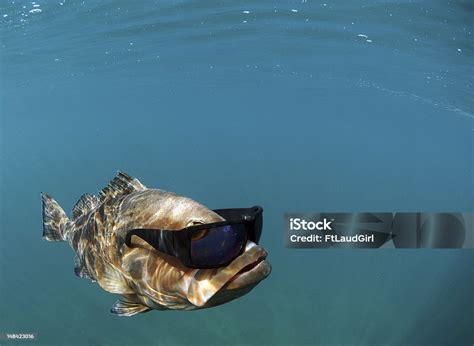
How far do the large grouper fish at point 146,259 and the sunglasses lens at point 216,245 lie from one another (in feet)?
0.22

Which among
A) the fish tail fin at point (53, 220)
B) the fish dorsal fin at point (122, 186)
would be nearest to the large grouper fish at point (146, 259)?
the fish dorsal fin at point (122, 186)

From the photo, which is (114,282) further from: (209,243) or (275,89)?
(275,89)

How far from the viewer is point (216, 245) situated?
3.56 meters

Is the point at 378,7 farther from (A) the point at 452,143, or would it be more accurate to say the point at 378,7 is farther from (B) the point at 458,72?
(A) the point at 452,143

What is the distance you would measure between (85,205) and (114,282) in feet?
4.41

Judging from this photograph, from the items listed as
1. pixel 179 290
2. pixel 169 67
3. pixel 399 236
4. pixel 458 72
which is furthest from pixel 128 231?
pixel 169 67

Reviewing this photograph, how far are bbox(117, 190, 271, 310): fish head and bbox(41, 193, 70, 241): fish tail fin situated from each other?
5.91ft

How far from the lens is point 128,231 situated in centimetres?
A: 417

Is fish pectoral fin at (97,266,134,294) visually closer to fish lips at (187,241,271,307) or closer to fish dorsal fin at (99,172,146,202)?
fish dorsal fin at (99,172,146,202)

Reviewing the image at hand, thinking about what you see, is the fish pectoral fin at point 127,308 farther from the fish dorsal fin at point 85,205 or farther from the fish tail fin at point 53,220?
the fish tail fin at point 53,220

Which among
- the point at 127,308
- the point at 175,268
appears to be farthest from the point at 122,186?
the point at 175,268

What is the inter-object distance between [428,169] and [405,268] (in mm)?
43009

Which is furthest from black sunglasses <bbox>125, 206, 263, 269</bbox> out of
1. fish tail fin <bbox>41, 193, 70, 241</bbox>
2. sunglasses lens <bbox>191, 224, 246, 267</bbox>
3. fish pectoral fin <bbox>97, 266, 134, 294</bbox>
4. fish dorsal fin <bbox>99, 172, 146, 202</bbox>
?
fish tail fin <bbox>41, 193, 70, 241</bbox>

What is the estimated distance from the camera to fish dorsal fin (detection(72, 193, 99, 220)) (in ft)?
17.2
